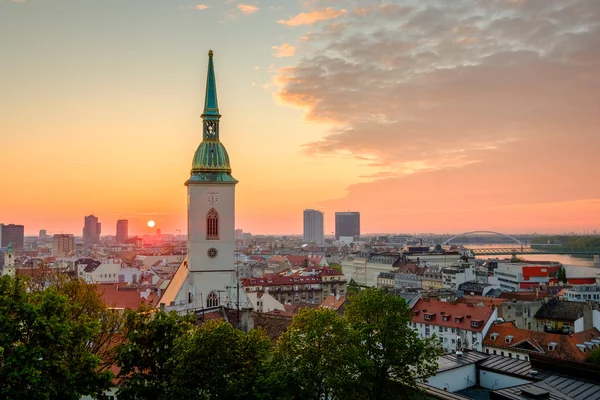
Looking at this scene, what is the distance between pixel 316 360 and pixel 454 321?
125 feet

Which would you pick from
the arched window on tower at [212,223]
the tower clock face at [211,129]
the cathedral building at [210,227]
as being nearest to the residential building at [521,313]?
the cathedral building at [210,227]

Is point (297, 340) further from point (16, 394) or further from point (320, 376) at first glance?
point (16, 394)

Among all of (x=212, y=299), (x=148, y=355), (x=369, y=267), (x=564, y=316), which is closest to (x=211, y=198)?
(x=212, y=299)

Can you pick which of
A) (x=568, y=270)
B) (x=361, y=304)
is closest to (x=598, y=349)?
(x=361, y=304)

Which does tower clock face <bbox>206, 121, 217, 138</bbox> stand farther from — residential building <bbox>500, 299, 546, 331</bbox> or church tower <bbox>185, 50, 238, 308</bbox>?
residential building <bbox>500, 299, 546, 331</bbox>

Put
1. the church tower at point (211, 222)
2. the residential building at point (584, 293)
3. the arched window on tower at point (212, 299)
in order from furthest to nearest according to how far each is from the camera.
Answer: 1. the residential building at point (584, 293)
2. the church tower at point (211, 222)
3. the arched window on tower at point (212, 299)

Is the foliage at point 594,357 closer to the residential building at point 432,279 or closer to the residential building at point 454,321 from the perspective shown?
the residential building at point 454,321

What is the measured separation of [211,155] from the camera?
158 ft

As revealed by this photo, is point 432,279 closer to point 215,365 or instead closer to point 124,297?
point 124,297

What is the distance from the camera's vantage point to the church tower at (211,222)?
47.3m

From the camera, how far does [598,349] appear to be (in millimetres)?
44281

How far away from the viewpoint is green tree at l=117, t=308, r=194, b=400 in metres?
25.4

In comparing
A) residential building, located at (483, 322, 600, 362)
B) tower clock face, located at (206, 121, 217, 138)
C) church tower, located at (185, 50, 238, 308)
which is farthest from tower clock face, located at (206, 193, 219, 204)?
residential building, located at (483, 322, 600, 362)

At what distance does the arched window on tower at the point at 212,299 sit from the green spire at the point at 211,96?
1417 centimetres
